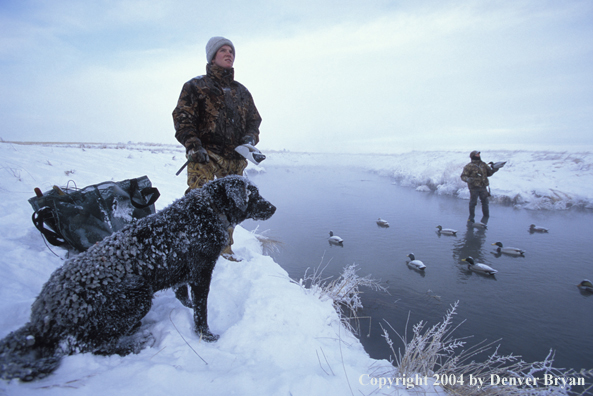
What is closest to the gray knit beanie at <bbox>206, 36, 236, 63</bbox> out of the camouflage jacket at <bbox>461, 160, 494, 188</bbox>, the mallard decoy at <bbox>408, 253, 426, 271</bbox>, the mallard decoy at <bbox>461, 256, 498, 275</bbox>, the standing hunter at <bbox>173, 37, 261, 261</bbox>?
the standing hunter at <bbox>173, 37, 261, 261</bbox>

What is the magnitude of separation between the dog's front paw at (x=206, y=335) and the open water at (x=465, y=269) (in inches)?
72.8

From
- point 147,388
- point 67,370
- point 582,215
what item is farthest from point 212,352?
point 582,215

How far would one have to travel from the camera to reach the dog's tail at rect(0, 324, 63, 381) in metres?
1.18

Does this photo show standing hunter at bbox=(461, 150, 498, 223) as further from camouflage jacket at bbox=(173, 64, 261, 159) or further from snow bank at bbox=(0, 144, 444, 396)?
camouflage jacket at bbox=(173, 64, 261, 159)

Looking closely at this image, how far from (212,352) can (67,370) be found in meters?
0.82

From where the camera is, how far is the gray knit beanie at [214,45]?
3193 millimetres

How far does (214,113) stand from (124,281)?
2306 millimetres

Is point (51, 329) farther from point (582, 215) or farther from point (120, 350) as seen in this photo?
point (582, 215)

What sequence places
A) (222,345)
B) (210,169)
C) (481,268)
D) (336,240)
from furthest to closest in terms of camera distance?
(336,240)
(481,268)
(210,169)
(222,345)

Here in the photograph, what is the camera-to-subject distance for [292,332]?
7.01 ft

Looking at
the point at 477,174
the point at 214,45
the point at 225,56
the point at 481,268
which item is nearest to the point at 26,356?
the point at 225,56

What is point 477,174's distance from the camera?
832 cm

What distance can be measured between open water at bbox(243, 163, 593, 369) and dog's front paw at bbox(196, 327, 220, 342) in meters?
1.85

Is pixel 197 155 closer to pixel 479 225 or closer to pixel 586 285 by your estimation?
pixel 586 285
